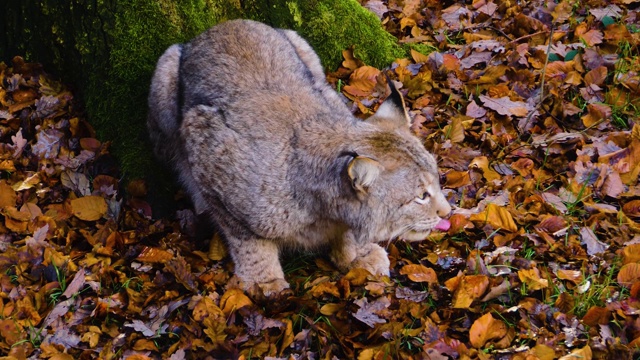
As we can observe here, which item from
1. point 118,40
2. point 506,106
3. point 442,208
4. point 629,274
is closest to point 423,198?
point 442,208

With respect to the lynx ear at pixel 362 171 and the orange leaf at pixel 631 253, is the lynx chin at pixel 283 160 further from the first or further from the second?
the orange leaf at pixel 631 253

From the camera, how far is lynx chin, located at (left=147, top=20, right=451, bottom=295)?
13.1ft

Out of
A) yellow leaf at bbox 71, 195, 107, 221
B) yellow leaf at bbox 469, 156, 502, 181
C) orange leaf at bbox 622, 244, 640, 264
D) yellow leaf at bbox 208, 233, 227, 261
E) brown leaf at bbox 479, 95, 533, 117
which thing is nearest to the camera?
orange leaf at bbox 622, 244, 640, 264

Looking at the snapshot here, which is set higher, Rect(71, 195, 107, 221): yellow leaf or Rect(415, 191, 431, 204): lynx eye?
Rect(415, 191, 431, 204): lynx eye

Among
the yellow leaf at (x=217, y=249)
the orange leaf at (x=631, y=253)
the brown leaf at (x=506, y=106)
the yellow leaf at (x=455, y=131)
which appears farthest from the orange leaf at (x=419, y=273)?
the brown leaf at (x=506, y=106)

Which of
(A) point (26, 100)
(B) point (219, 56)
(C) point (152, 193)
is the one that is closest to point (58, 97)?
(A) point (26, 100)

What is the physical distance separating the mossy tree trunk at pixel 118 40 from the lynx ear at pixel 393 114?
6.23 ft

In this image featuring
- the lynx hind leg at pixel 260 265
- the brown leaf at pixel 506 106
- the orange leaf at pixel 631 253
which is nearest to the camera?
the orange leaf at pixel 631 253

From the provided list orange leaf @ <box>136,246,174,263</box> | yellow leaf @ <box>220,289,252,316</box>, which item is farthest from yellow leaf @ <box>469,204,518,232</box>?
orange leaf @ <box>136,246,174,263</box>

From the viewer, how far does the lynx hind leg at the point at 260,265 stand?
175 inches

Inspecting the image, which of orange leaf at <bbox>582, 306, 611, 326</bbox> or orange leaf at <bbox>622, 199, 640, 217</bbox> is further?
orange leaf at <bbox>622, 199, 640, 217</bbox>

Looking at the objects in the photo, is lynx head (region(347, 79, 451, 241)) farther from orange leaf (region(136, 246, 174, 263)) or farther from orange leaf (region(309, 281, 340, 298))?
orange leaf (region(136, 246, 174, 263))

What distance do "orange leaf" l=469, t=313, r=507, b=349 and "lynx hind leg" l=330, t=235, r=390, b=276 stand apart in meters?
0.84

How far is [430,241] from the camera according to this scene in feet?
15.1
